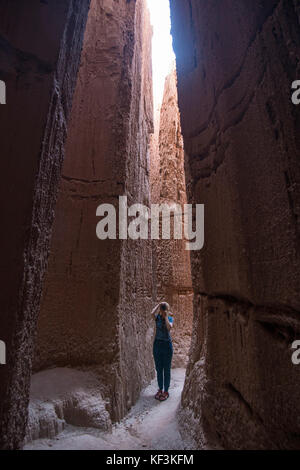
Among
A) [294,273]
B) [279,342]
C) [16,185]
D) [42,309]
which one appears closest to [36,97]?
[16,185]

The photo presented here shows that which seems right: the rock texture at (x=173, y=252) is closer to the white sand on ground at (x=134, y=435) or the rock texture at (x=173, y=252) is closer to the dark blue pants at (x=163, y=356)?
the dark blue pants at (x=163, y=356)

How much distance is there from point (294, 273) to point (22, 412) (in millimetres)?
1621

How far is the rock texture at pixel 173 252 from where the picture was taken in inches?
251

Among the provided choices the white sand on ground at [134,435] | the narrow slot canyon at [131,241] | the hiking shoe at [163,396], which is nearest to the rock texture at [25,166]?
the narrow slot canyon at [131,241]

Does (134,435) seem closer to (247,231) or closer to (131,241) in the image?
(247,231)

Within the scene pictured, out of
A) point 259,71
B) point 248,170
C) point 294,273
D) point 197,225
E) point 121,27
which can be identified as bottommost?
point 294,273

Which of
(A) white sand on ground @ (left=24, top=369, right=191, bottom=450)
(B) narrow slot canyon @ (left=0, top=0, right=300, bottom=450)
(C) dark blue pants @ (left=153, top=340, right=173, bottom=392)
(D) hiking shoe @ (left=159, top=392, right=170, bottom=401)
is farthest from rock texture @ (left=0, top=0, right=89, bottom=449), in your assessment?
(D) hiking shoe @ (left=159, top=392, right=170, bottom=401)

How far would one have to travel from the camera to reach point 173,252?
6969 mm

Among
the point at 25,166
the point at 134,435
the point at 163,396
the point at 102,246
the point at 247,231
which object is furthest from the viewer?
the point at 163,396

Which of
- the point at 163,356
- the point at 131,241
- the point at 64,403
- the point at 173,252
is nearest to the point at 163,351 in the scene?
the point at 163,356

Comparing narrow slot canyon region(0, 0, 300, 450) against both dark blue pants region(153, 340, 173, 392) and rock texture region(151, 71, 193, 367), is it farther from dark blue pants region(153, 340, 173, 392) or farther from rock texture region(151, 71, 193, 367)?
rock texture region(151, 71, 193, 367)

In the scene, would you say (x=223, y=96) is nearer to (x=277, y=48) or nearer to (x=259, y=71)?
(x=259, y=71)

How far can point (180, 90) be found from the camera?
2910 millimetres

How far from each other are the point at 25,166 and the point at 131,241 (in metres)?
2.38
